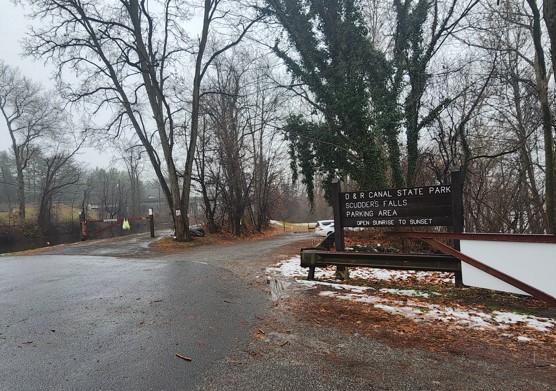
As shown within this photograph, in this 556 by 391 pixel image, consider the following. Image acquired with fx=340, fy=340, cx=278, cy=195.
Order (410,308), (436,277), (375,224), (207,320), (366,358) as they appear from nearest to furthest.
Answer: (366,358), (207,320), (410,308), (375,224), (436,277)

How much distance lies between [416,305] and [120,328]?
418 centimetres

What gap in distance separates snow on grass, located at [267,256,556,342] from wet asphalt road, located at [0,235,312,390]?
1.45 meters

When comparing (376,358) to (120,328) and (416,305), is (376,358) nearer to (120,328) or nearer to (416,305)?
(416,305)

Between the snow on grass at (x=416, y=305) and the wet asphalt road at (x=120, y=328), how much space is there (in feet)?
4.77

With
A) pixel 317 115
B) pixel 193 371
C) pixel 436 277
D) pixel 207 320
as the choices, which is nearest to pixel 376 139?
pixel 317 115

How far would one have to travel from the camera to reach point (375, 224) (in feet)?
22.4

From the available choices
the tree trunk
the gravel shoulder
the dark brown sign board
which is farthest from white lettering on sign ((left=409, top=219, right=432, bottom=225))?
the tree trunk

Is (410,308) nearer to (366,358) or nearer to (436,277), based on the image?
(366,358)

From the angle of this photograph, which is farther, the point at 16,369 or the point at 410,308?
the point at 410,308

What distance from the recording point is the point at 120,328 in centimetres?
435

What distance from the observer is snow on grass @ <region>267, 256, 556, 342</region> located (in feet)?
13.9

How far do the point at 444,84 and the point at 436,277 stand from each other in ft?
32.5

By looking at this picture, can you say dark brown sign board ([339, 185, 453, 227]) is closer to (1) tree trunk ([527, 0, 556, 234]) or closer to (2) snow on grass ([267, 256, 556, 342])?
(2) snow on grass ([267, 256, 556, 342])

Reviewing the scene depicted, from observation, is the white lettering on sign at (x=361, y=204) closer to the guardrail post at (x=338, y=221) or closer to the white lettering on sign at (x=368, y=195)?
the white lettering on sign at (x=368, y=195)
